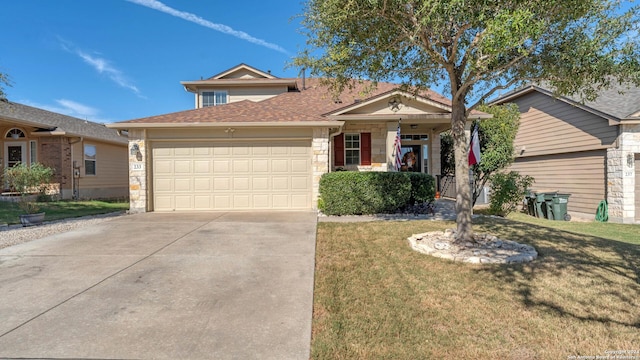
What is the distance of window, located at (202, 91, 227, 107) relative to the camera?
56.5ft

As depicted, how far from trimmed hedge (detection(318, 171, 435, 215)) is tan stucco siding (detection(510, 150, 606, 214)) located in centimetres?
769

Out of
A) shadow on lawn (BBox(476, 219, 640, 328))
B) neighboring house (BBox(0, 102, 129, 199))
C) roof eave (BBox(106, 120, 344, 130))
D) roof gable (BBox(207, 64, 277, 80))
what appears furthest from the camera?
roof gable (BBox(207, 64, 277, 80))

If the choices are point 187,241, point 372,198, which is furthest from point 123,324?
point 372,198

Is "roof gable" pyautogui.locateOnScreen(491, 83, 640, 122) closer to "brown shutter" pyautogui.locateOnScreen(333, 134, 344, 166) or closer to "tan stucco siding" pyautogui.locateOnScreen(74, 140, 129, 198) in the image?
"brown shutter" pyautogui.locateOnScreen(333, 134, 344, 166)

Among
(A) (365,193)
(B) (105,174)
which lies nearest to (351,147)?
(A) (365,193)

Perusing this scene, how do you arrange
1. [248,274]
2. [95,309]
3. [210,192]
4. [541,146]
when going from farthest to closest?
[541,146] → [210,192] → [248,274] → [95,309]

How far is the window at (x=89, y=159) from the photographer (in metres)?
16.2

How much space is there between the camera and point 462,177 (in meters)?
5.96

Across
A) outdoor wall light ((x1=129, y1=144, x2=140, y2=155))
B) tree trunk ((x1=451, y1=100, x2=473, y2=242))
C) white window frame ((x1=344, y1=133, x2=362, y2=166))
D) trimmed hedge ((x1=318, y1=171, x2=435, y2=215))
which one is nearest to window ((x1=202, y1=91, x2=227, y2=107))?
outdoor wall light ((x1=129, y1=144, x2=140, y2=155))

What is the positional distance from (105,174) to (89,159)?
4.44ft

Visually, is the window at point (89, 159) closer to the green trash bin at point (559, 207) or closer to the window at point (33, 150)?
the window at point (33, 150)

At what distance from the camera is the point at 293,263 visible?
4.87 metres

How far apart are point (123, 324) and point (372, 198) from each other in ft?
22.7

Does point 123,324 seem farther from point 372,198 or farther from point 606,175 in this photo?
point 606,175
